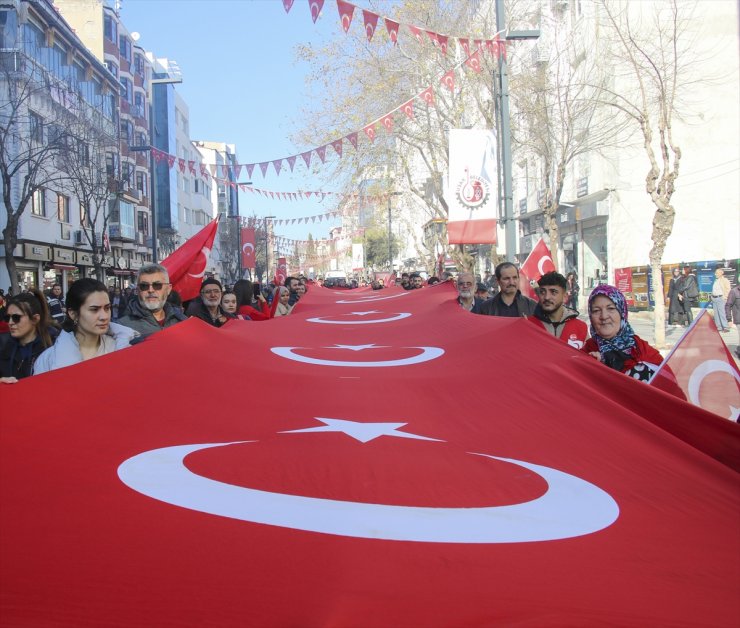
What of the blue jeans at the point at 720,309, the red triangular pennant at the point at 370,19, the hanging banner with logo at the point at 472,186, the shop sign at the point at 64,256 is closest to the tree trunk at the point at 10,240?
the hanging banner with logo at the point at 472,186

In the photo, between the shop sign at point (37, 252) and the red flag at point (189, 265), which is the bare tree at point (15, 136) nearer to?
the shop sign at point (37, 252)

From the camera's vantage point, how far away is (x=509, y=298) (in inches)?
302

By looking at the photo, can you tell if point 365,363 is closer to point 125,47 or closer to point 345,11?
point 345,11

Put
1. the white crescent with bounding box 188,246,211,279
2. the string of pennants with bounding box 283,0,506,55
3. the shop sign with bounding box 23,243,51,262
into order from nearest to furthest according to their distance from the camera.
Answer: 1. the white crescent with bounding box 188,246,211,279
2. the string of pennants with bounding box 283,0,506,55
3. the shop sign with bounding box 23,243,51,262

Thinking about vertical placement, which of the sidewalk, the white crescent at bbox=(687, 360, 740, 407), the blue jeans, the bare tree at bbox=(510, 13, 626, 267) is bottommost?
the sidewalk

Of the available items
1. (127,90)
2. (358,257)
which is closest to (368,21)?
(127,90)

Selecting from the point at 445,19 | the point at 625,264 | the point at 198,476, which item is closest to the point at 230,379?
the point at 198,476

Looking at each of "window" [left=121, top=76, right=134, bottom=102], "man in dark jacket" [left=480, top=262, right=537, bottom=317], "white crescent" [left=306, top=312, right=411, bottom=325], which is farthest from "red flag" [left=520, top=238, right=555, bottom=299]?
"window" [left=121, top=76, right=134, bottom=102]

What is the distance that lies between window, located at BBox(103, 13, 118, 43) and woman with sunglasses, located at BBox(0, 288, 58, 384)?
1959 inches

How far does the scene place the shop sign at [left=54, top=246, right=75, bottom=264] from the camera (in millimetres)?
38344

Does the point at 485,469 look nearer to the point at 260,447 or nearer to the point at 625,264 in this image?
the point at 260,447

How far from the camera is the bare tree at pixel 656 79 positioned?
17.1 meters

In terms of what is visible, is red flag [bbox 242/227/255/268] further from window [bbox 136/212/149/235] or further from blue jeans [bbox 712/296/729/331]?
window [bbox 136/212/149/235]

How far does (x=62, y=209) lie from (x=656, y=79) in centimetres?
3064
